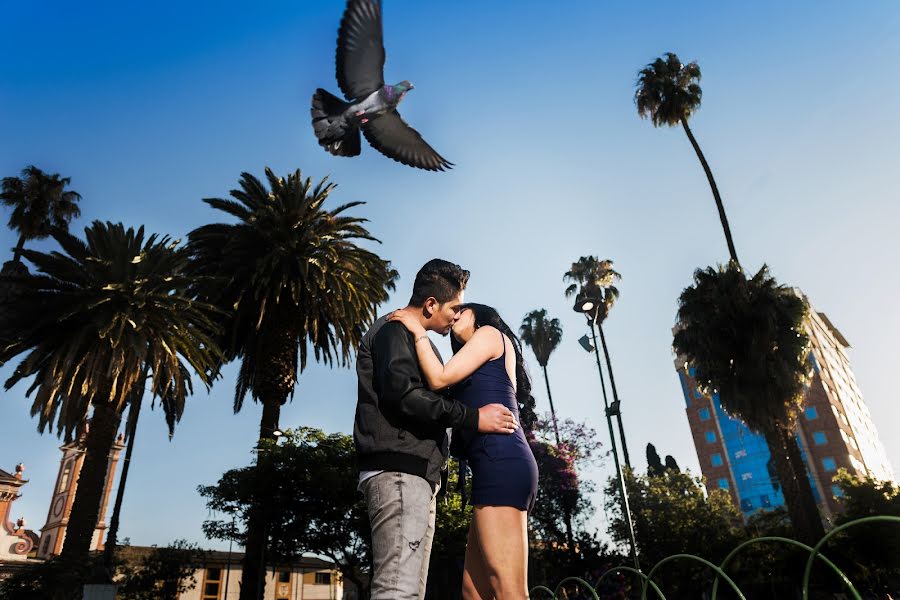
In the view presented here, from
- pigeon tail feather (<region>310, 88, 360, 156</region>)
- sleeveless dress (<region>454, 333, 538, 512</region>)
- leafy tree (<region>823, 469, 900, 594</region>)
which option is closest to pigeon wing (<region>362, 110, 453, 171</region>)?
pigeon tail feather (<region>310, 88, 360, 156</region>)

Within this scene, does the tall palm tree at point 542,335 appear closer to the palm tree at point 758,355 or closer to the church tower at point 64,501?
the palm tree at point 758,355

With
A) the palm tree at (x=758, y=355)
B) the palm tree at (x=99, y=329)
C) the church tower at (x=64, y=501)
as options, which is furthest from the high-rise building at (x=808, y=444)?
the church tower at (x=64, y=501)

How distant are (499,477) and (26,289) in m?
19.0

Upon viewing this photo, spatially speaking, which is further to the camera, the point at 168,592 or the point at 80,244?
the point at 168,592

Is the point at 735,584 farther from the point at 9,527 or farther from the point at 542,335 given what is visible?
the point at 9,527

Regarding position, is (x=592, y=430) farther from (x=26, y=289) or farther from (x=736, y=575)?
(x=26, y=289)

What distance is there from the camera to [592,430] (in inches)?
1281

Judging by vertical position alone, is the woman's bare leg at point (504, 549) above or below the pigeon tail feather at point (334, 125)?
below

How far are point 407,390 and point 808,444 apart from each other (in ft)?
234

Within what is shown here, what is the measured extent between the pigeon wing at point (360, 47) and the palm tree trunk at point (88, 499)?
12639 millimetres

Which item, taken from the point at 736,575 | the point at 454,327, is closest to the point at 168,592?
the point at 736,575

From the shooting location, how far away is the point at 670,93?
25.5m

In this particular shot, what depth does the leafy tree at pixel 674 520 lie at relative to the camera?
2494cm

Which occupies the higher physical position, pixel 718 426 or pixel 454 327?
pixel 718 426
